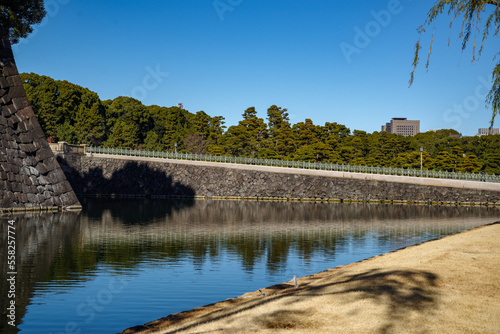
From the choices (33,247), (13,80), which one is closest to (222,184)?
(13,80)

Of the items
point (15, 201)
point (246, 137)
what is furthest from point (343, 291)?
point (246, 137)

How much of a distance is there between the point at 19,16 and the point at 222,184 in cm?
3067

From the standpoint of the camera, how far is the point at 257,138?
271 ft

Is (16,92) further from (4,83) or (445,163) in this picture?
(445,163)

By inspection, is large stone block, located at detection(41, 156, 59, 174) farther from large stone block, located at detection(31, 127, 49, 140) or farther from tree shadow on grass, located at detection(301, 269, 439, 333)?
tree shadow on grass, located at detection(301, 269, 439, 333)

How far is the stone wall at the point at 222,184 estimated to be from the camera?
186 feet

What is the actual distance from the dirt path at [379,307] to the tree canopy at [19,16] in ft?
122

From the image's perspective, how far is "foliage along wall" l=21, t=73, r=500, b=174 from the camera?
240 ft

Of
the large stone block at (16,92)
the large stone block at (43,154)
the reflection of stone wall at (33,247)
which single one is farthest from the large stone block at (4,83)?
the reflection of stone wall at (33,247)

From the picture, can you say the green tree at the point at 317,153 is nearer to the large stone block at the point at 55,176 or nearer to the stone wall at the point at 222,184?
the stone wall at the point at 222,184

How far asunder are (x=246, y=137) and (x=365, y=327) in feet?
241

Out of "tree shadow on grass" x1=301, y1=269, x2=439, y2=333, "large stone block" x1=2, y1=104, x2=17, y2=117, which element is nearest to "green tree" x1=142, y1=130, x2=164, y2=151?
"large stone block" x1=2, y1=104, x2=17, y2=117

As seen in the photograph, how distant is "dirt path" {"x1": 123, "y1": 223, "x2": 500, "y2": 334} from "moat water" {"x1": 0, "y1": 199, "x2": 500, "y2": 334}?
2.63 metres

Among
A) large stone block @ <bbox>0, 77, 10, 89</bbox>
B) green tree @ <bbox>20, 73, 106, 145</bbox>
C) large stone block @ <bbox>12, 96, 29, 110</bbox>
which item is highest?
green tree @ <bbox>20, 73, 106, 145</bbox>
